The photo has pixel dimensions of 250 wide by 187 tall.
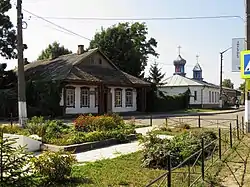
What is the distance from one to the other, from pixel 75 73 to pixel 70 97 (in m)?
2.19

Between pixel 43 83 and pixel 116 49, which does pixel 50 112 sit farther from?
pixel 116 49

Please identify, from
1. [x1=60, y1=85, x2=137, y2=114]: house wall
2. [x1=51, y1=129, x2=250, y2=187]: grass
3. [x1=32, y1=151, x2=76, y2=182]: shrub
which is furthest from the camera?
[x1=60, y1=85, x2=137, y2=114]: house wall

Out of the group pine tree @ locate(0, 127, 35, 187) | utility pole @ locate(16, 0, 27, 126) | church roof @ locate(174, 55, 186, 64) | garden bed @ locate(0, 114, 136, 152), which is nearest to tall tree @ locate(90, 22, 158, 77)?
church roof @ locate(174, 55, 186, 64)

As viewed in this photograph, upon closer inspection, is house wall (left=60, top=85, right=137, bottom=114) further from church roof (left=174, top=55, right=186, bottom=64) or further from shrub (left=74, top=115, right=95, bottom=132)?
church roof (left=174, top=55, right=186, bottom=64)

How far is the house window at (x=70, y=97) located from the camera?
34844 mm

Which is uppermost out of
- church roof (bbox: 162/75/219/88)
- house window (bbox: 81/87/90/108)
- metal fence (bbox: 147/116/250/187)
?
church roof (bbox: 162/75/219/88)

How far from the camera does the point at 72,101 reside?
3544cm

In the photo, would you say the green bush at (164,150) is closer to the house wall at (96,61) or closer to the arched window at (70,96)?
the arched window at (70,96)

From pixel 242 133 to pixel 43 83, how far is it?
844 inches

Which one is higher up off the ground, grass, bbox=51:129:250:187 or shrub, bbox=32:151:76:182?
shrub, bbox=32:151:76:182

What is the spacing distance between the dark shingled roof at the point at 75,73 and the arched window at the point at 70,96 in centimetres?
137

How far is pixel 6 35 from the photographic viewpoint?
127ft

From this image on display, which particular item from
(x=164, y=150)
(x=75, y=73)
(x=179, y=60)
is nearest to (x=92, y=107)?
(x=75, y=73)

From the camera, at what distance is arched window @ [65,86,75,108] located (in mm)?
34812
